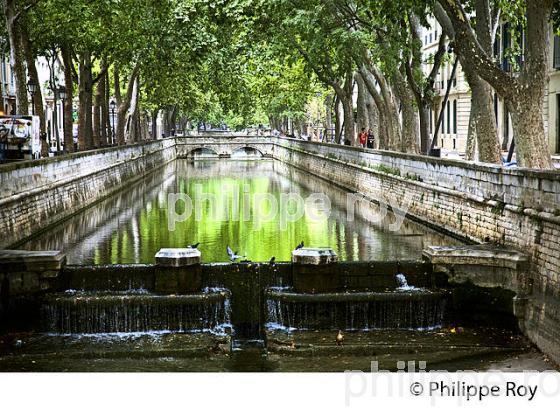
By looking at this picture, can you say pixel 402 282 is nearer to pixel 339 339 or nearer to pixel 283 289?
pixel 283 289

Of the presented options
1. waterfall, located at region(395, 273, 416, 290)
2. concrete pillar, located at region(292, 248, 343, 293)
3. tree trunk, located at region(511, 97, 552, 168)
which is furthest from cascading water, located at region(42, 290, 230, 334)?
tree trunk, located at region(511, 97, 552, 168)

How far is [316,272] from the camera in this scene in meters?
19.3

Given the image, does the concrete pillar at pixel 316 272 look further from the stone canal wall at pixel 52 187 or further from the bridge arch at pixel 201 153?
the bridge arch at pixel 201 153

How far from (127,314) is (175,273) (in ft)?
5.00

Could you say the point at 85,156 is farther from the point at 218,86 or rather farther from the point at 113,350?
the point at 113,350

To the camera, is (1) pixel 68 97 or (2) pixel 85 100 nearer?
(1) pixel 68 97

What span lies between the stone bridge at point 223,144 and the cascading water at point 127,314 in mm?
70242

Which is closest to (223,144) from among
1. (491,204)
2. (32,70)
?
(32,70)

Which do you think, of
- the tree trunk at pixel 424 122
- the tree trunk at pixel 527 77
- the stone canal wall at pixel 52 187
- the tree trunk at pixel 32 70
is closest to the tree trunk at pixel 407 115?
the tree trunk at pixel 424 122

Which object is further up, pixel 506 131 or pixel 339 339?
pixel 506 131

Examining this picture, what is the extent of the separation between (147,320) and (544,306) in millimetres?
7579

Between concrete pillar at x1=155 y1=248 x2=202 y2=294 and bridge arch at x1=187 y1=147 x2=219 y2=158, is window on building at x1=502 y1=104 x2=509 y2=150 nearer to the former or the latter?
concrete pillar at x1=155 y1=248 x2=202 y2=294

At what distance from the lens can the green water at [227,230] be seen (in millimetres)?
23734

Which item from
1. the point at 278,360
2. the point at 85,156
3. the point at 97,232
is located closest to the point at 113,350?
the point at 278,360
